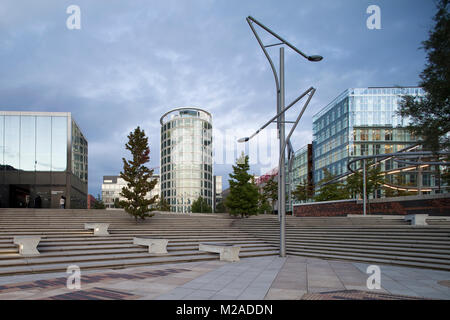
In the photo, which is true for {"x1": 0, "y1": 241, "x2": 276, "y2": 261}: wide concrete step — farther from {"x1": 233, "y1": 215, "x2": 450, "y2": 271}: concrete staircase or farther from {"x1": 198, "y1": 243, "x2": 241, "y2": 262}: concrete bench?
{"x1": 233, "y1": 215, "x2": 450, "y2": 271}: concrete staircase

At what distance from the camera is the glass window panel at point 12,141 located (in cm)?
3459

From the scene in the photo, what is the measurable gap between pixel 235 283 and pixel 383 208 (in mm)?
23616

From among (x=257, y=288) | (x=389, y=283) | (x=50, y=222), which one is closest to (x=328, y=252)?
(x=389, y=283)

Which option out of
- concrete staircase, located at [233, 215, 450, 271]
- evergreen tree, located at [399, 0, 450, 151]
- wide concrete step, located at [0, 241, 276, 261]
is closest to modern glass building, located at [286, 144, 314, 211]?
concrete staircase, located at [233, 215, 450, 271]

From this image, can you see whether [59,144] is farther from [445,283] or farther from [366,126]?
[366,126]

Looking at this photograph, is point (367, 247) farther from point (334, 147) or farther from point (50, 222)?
point (334, 147)

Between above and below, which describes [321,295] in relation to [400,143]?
below

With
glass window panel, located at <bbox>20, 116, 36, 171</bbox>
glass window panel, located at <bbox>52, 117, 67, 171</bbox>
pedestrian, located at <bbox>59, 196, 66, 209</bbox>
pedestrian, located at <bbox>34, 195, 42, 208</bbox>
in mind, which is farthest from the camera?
glass window panel, located at <bbox>52, 117, 67, 171</bbox>

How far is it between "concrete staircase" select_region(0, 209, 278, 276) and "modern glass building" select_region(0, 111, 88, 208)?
535 inches

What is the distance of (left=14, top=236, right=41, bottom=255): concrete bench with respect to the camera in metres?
12.6

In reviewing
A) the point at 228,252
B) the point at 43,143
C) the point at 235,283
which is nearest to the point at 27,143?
the point at 43,143

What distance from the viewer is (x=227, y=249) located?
14.4 meters

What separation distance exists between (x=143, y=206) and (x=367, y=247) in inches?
603

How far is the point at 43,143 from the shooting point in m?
35.8
